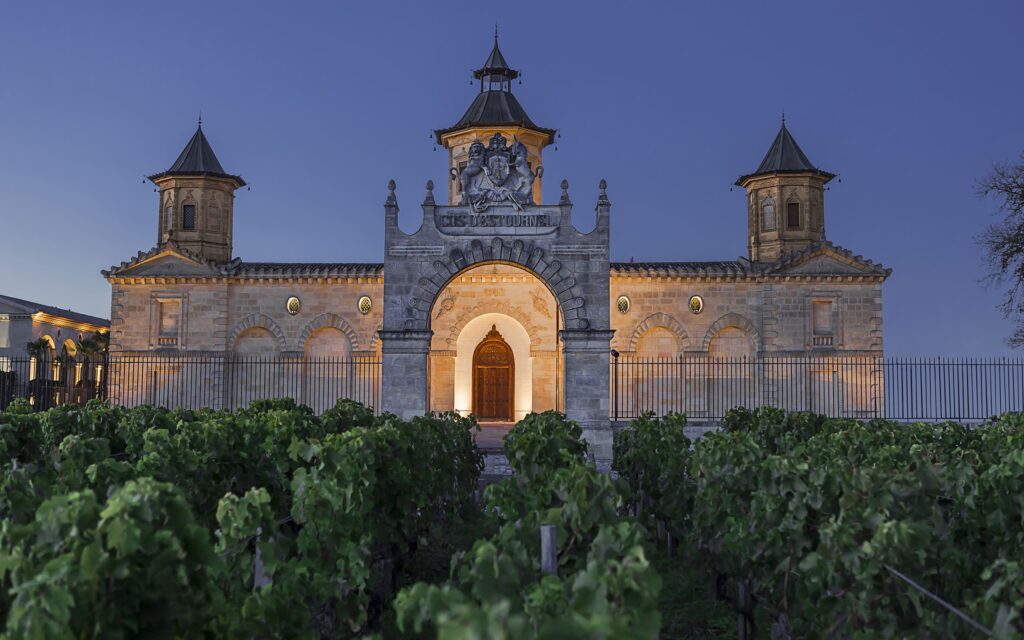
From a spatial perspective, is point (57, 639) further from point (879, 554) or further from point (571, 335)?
point (571, 335)

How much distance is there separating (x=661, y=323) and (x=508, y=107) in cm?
995

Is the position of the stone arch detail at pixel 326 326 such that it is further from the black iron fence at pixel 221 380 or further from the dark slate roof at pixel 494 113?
the dark slate roof at pixel 494 113

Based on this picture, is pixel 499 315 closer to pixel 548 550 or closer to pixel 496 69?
pixel 496 69

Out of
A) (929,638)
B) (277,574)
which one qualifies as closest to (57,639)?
(277,574)

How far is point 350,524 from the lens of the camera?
786cm

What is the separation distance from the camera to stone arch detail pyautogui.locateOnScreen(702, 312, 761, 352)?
29.4 m

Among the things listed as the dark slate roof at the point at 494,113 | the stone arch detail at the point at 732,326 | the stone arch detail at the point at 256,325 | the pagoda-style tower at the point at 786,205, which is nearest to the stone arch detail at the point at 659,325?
the stone arch detail at the point at 732,326

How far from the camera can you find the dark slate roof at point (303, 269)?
29.7 meters

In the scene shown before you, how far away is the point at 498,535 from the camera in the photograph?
5469 millimetres

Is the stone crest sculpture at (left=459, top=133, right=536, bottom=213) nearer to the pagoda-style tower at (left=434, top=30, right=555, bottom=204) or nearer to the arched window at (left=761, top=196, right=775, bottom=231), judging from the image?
the pagoda-style tower at (left=434, top=30, right=555, bottom=204)

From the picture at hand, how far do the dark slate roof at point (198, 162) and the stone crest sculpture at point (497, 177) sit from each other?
14299mm

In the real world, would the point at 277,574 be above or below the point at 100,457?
below

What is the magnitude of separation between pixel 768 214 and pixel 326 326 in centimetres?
1643

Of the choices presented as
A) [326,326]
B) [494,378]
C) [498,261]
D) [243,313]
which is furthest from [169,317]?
[498,261]
